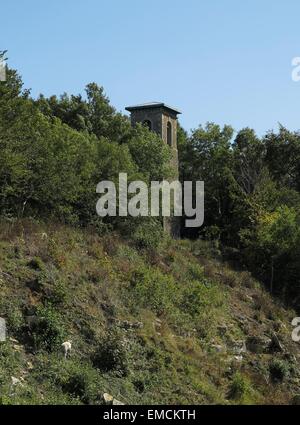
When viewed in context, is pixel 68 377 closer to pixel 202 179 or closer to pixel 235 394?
pixel 235 394

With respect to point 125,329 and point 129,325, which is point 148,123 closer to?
point 129,325

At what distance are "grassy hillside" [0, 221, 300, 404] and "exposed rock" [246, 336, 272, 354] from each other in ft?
0.14

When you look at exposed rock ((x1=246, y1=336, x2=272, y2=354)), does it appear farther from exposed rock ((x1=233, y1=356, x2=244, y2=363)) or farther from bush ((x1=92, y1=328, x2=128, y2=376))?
bush ((x1=92, y1=328, x2=128, y2=376))

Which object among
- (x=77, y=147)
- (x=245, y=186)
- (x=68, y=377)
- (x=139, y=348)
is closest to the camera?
(x=68, y=377)

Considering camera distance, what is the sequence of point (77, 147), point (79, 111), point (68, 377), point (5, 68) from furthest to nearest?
1. point (79, 111)
2. point (77, 147)
3. point (5, 68)
4. point (68, 377)

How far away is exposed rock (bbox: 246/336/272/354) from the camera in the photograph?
68.4ft

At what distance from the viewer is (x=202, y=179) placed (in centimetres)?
Answer: 4503

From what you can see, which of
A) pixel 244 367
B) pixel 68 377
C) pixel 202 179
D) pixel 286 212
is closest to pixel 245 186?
pixel 202 179

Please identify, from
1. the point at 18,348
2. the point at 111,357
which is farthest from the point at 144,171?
the point at 18,348

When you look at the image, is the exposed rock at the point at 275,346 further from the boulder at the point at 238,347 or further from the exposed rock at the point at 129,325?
the exposed rock at the point at 129,325

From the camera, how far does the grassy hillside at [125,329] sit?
46.3 feet

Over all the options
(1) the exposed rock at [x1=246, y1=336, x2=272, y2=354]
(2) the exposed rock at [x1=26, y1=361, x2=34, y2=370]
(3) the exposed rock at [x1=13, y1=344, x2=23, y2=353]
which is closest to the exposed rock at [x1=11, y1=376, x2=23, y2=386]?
(2) the exposed rock at [x1=26, y1=361, x2=34, y2=370]

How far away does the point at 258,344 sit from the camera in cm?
2119

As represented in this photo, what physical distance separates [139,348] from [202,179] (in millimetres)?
29466
